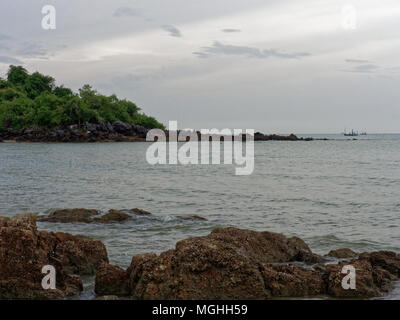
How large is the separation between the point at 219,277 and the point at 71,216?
354 inches

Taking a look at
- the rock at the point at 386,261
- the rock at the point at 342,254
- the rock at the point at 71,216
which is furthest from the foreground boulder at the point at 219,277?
the rock at the point at 71,216

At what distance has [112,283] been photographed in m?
7.66

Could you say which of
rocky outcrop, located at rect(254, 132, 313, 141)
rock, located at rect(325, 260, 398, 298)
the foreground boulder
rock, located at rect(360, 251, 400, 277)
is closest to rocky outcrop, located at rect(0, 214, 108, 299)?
the foreground boulder

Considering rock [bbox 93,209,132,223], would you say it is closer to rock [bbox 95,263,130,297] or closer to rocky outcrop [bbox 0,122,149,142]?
rock [bbox 95,263,130,297]

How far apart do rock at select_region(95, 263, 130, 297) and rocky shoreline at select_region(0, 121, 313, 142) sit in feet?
285

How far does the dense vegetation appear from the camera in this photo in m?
97.7

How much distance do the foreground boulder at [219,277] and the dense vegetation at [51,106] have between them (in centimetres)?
9319

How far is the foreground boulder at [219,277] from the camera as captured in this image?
706 cm

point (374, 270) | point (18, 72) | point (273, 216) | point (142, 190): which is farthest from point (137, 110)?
point (374, 270)

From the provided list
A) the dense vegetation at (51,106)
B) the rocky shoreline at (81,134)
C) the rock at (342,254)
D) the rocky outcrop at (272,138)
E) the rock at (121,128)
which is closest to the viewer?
the rock at (342,254)

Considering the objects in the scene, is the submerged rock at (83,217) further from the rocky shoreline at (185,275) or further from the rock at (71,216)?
the rocky shoreline at (185,275)

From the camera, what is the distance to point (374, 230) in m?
13.6
